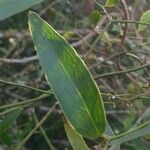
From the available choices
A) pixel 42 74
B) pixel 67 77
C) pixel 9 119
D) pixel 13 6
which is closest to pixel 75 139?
pixel 67 77

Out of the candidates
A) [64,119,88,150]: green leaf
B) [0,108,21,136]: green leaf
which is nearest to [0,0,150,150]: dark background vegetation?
[0,108,21,136]: green leaf

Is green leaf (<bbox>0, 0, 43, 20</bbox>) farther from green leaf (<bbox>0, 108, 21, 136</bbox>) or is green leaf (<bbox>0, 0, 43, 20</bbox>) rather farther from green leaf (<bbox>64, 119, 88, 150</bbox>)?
green leaf (<bbox>0, 108, 21, 136</bbox>)

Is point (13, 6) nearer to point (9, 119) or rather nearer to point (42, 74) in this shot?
point (9, 119)

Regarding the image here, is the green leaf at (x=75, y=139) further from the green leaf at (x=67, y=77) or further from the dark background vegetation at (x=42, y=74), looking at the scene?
the dark background vegetation at (x=42, y=74)

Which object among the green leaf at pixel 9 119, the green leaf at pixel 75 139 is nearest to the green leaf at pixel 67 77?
the green leaf at pixel 75 139

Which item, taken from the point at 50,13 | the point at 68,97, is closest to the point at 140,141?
the point at 50,13

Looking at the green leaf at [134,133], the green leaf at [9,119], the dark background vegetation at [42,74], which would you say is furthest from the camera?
the dark background vegetation at [42,74]

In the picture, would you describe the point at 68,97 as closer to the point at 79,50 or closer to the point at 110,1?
the point at 110,1

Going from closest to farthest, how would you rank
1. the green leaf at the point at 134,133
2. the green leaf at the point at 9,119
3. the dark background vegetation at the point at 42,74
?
the green leaf at the point at 134,133 → the green leaf at the point at 9,119 → the dark background vegetation at the point at 42,74
